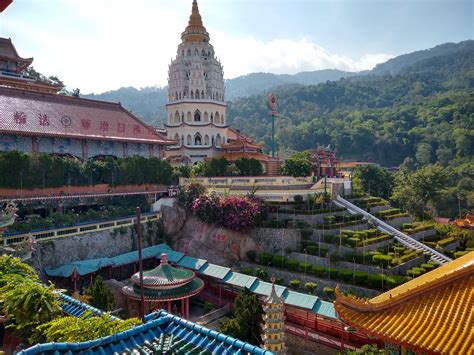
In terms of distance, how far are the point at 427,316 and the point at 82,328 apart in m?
7.38

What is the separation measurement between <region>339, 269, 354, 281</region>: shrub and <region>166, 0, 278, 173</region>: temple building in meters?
21.6

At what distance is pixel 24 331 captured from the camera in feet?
33.2

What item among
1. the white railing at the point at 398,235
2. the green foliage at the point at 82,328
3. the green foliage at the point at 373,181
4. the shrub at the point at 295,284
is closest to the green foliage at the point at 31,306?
the green foliage at the point at 82,328

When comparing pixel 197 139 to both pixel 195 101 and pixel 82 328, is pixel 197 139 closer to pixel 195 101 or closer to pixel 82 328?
pixel 195 101

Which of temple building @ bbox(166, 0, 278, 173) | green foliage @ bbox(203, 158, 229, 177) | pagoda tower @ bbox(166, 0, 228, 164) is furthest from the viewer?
pagoda tower @ bbox(166, 0, 228, 164)

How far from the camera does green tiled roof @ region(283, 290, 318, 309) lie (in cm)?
1706

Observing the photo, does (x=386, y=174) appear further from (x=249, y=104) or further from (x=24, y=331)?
(x=249, y=104)

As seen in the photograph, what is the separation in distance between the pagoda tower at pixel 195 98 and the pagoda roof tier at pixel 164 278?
2416cm

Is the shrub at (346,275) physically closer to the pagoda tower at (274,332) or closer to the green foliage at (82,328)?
the pagoda tower at (274,332)

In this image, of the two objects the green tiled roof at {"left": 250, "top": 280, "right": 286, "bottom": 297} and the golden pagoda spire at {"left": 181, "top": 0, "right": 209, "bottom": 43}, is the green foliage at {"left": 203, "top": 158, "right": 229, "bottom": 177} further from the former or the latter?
the golden pagoda spire at {"left": 181, "top": 0, "right": 209, "bottom": 43}

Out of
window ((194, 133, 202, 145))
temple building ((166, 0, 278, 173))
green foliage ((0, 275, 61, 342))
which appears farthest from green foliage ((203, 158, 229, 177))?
green foliage ((0, 275, 61, 342))

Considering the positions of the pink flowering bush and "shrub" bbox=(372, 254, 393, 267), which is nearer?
"shrub" bbox=(372, 254, 393, 267)

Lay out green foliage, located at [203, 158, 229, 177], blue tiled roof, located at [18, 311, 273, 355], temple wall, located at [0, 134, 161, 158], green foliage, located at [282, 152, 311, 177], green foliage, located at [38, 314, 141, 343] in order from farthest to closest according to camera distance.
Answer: green foliage, located at [203, 158, 229, 177]
green foliage, located at [282, 152, 311, 177]
temple wall, located at [0, 134, 161, 158]
green foliage, located at [38, 314, 141, 343]
blue tiled roof, located at [18, 311, 273, 355]

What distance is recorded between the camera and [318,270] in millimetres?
22484
